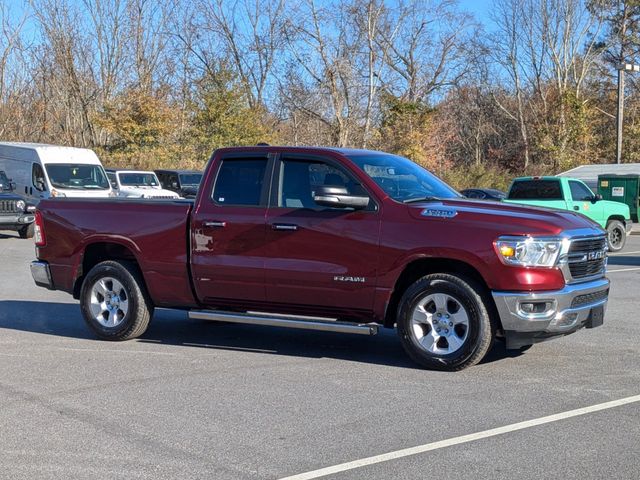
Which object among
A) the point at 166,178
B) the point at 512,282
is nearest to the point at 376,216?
the point at 512,282

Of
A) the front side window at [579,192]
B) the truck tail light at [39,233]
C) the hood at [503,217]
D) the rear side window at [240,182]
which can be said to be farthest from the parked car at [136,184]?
the hood at [503,217]

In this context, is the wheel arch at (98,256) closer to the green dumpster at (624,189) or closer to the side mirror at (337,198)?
the side mirror at (337,198)

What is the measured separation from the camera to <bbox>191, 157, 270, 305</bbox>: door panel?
8094 mm

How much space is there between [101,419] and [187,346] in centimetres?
276

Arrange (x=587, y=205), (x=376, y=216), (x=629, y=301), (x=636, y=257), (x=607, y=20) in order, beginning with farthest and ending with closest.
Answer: (x=607, y=20), (x=587, y=205), (x=636, y=257), (x=629, y=301), (x=376, y=216)

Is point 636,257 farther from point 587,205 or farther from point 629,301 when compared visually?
point 629,301

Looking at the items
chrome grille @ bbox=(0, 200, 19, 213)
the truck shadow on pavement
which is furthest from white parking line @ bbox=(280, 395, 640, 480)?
chrome grille @ bbox=(0, 200, 19, 213)

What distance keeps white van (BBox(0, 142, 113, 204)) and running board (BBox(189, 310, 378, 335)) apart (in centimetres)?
1740

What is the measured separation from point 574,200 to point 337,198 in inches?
551

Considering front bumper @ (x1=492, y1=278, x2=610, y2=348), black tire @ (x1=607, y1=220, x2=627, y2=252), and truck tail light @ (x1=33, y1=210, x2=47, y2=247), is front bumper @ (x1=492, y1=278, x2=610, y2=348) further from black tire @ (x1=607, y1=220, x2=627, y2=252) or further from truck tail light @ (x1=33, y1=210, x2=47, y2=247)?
black tire @ (x1=607, y1=220, x2=627, y2=252)

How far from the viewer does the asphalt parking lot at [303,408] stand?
5.04m

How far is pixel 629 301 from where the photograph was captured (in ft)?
38.7

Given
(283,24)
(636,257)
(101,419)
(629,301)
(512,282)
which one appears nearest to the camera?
(101,419)

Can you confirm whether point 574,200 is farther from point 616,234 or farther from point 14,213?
point 14,213
